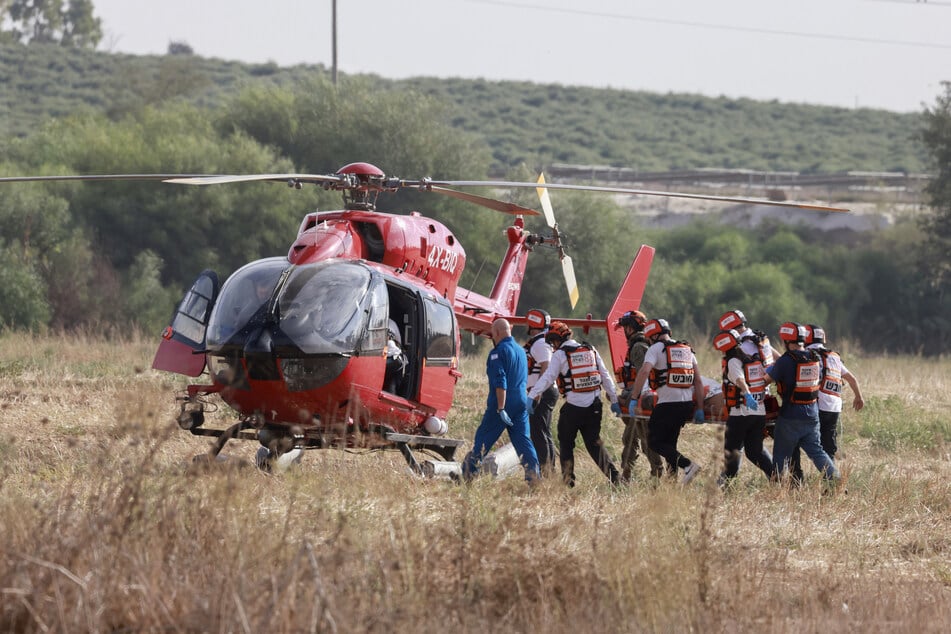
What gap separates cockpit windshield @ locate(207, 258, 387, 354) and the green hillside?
57.8 metres

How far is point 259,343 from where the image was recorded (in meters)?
10.4

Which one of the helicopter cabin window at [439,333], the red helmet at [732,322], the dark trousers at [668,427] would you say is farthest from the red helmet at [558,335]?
the red helmet at [732,322]

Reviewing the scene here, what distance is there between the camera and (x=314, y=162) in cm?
3812

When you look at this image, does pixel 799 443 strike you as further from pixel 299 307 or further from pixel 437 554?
pixel 437 554

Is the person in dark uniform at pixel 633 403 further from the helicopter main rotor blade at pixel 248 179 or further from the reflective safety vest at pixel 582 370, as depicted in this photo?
the helicopter main rotor blade at pixel 248 179

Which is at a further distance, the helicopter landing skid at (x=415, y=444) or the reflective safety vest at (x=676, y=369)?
the reflective safety vest at (x=676, y=369)

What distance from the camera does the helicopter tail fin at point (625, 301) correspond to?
15305 millimetres

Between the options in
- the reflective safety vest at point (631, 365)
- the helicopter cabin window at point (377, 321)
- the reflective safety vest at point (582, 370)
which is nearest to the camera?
the helicopter cabin window at point (377, 321)

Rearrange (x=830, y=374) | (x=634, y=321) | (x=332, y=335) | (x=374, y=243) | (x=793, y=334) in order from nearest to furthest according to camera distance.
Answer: (x=332, y=335) → (x=793, y=334) → (x=830, y=374) → (x=374, y=243) → (x=634, y=321)

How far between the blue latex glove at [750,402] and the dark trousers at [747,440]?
10cm

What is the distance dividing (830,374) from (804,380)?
712 millimetres

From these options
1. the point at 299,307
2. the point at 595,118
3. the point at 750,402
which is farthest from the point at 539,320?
the point at 595,118

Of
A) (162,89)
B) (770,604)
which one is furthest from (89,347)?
(162,89)

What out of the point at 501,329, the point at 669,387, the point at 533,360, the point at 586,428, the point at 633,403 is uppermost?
the point at 501,329
